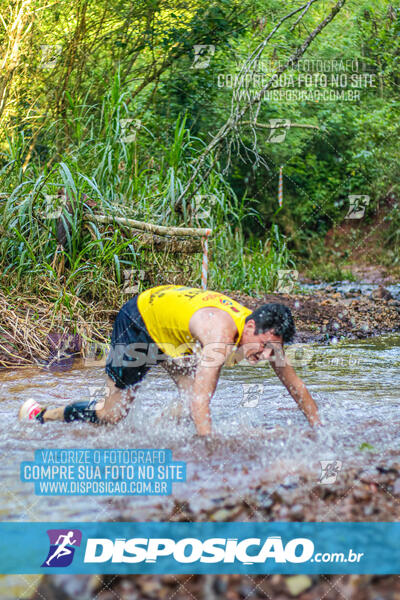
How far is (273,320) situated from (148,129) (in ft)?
21.2

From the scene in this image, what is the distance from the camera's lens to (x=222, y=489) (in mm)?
3275

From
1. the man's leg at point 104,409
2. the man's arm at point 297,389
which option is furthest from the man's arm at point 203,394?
the man's leg at point 104,409

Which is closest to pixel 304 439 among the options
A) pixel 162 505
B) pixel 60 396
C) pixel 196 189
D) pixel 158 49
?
pixel 162 505

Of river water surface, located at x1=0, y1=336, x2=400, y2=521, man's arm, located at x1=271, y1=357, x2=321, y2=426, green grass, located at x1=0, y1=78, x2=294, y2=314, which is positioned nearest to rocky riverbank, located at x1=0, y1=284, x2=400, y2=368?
green grass, located at x1=0, y1=78, x2=294, y2=314

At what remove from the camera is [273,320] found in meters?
3.56

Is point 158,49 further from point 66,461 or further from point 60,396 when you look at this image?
point 66,461

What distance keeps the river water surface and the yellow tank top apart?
0.57 m

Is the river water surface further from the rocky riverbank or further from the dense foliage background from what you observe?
the dense foliage background

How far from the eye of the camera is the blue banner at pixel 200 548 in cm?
267

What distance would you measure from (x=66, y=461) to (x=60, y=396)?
5.29 feet

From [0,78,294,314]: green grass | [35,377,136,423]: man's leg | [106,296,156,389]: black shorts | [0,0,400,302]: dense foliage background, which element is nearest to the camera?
[106,296,156,389]: black shorts

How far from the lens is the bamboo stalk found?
713 centimetres

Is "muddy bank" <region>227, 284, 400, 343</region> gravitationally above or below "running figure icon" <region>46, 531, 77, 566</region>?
below

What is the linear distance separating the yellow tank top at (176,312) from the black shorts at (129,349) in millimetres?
66
